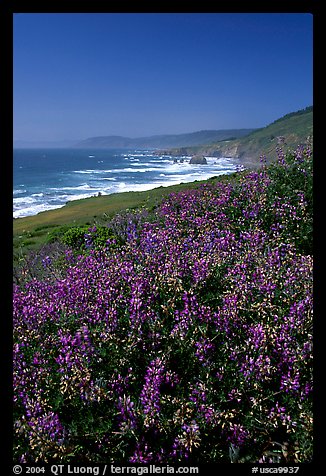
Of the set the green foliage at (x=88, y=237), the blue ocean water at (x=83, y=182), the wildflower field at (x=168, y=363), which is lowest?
the wildflower field at (x=168, y=363)

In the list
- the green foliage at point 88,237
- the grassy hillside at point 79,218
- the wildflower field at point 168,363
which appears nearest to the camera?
the wildflower field at point 168,363

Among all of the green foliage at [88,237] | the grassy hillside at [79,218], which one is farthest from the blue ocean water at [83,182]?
the green foliage at [88,237]

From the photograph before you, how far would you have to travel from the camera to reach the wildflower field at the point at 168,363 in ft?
9.88

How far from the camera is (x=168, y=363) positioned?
353cm

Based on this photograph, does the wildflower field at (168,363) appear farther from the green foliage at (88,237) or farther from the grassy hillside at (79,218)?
the grassy hillside at (79,218)

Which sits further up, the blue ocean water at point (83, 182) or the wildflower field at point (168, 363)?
the blue ocean water at point (83, 182)

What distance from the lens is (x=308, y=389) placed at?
123 inches

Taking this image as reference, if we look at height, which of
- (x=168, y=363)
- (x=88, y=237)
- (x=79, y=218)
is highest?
(x=79, y=218)

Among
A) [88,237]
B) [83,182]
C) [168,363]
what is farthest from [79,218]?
[83,182]

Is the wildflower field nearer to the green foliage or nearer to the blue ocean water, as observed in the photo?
the green foliage

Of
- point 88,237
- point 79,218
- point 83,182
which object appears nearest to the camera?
point 88,237

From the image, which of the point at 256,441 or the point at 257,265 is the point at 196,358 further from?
the point at 257,265

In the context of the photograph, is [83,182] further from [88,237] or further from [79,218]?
[88,237]

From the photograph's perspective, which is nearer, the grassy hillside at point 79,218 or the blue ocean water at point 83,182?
the grassy hillside at point 79,218
